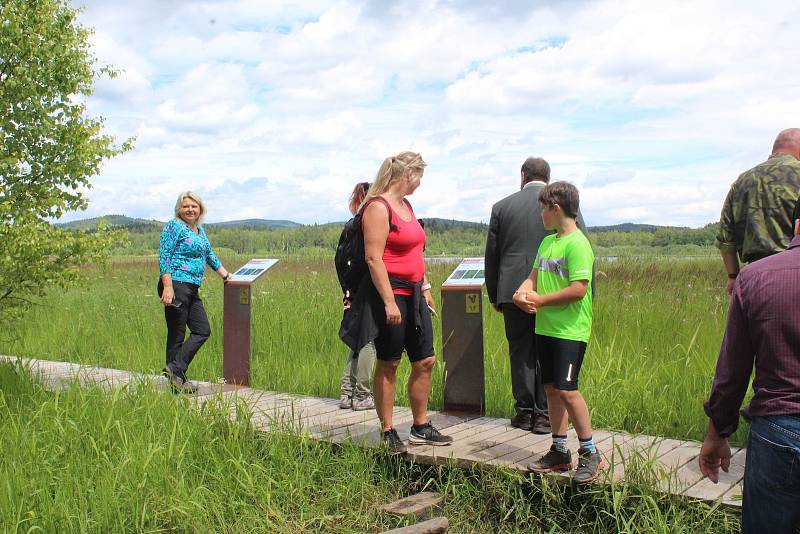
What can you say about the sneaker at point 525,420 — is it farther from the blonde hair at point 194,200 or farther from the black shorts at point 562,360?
the blonde hair at point 194,200

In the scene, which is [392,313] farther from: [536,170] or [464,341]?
[536,170]

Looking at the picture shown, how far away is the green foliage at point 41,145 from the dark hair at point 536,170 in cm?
427

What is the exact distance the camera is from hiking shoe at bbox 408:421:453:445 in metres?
4.82

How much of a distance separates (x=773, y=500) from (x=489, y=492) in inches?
91.0

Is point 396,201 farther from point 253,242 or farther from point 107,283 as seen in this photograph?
point 253,242

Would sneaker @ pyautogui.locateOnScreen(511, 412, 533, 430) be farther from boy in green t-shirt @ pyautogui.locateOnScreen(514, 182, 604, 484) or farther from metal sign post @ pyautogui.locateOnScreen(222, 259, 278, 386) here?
metal sign post @ pyautogui.locateOnScreen(222, 259, 278, 386)

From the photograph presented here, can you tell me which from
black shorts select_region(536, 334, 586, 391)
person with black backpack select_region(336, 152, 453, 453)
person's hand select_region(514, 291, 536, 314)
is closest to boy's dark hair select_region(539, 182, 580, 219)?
person's hand select_region(514, 291, 536, 314)

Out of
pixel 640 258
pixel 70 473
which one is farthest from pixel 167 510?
pixel 640 258

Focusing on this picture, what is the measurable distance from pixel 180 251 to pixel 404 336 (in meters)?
2.92

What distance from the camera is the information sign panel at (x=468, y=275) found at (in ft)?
18.5

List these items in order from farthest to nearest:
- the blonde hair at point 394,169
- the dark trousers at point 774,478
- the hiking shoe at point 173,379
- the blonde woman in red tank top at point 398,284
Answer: the hiking shoe at point 173,379 < the blonde hair at point 394,169 < the blonde woman in red tank top at point 398,284 < the dark trousers at point 774,478

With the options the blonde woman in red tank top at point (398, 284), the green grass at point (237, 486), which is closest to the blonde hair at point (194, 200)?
the green grass at point (237, 486)

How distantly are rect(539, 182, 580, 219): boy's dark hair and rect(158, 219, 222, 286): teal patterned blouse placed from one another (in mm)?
3648

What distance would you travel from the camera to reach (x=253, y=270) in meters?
7.22
